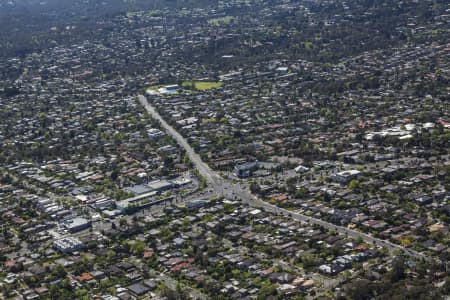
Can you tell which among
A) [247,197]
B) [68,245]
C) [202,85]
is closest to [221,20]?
[202,85]

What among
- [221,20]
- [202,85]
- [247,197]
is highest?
[247,197]

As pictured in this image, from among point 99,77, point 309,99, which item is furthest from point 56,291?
point 99,77

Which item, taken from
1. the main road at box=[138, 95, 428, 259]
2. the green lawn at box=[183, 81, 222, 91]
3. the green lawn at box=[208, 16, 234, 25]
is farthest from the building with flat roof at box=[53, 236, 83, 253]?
the green lawn at box=[208, 16, 234, 25]

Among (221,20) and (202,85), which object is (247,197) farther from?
(221,20)

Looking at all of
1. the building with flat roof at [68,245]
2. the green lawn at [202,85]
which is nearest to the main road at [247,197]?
the building with flat roof at [68,245]

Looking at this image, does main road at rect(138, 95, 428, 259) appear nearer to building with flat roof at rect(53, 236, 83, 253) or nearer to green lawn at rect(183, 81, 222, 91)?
building with flat roof at rect(53, 236, 83, 253)

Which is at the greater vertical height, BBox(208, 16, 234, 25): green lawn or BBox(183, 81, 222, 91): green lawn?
BBox(183, 81, 222, 91): green lawn
